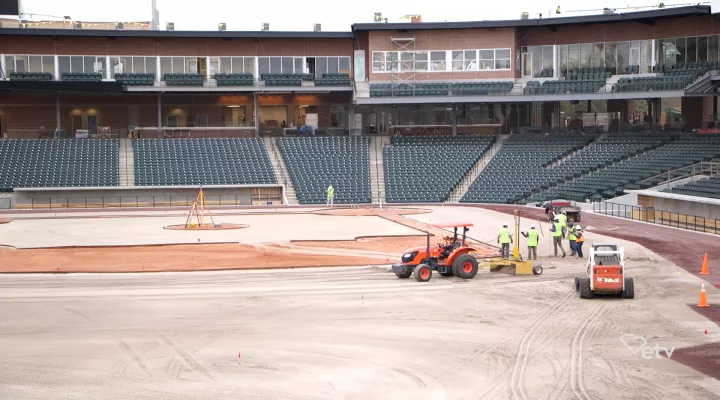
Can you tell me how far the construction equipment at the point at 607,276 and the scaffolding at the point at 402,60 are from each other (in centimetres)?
5226

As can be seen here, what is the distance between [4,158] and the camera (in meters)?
70.8

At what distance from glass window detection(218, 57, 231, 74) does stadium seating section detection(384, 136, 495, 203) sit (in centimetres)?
1633

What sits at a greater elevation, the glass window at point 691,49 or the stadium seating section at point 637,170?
the glass window at point 691,49

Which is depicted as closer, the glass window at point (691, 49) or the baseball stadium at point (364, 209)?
the baseball stadium at point (364, 209)

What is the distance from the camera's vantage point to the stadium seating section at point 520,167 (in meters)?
66.6

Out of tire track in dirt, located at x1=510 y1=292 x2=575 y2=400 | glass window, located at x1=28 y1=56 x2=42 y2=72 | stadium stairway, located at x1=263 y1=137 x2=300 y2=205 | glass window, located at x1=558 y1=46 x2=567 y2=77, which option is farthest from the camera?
glass window, located at x1=28 y1=56 x2=42 y2=72

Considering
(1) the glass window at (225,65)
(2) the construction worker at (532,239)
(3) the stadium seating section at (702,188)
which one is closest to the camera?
(2) the construction worker at (532,239)

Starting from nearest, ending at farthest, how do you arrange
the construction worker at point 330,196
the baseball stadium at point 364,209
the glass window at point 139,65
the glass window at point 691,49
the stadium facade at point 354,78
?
1. the baseball stadium at point 364,209
2. the construction worker at point 330,196
3. the glass window at point 691,49
4. the stadium facade at point 354,78
5. the glass window at point 139,65

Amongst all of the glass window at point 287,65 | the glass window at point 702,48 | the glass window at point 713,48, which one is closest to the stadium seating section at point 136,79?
the glass window at point 287,65

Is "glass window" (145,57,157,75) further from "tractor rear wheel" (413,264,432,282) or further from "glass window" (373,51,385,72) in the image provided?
"tractor rear wheel" (413,264,432,282)

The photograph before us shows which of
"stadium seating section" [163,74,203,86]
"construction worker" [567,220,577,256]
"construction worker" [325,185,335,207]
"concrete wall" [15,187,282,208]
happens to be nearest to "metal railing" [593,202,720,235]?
"construction worker" [567,220,577,256]

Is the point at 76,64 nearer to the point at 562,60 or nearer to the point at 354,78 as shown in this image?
the point at 354,78

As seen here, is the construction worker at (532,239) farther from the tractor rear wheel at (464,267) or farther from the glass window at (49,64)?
the glass window at (49,64)

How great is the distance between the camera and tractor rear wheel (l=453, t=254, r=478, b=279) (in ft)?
102
